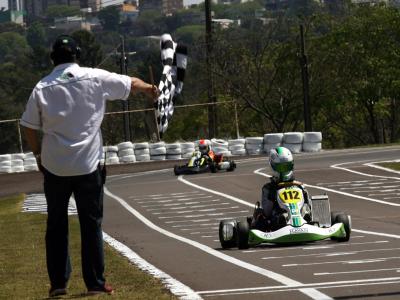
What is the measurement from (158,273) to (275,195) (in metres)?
3.77

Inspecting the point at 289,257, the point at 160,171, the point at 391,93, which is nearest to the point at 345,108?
the point at 391,93

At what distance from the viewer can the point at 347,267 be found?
1048cm

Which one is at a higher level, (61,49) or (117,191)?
(61,49)

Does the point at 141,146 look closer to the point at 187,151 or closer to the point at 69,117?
the point at 187,151

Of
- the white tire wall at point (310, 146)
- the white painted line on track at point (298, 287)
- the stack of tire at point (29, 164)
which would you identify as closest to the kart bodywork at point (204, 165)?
the white tire wall at point (310, 146)

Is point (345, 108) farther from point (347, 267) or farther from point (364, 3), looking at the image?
point (347, 267)

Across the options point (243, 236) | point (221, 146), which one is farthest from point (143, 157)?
point (243, 236)

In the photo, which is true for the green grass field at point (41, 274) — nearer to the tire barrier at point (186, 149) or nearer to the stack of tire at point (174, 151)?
the tire barrier at point (186, 149)

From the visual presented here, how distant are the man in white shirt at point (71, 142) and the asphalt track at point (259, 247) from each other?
94 cm

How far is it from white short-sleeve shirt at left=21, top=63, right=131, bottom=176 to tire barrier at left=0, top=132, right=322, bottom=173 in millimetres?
35359

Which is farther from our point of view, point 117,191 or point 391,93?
point 391,93

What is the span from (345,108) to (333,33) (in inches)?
222

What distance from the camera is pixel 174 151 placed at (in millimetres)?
46406

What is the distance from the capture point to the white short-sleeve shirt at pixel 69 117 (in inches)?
352
